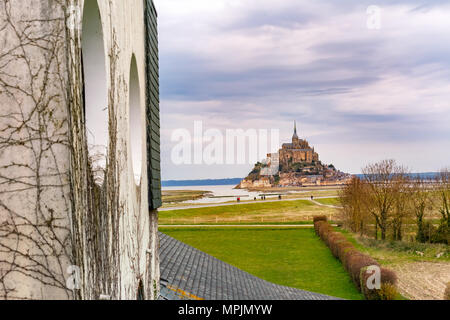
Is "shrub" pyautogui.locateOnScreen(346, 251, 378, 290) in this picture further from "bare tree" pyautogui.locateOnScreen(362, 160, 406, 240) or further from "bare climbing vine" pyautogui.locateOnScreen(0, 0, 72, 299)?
"bare climbing vine" pyautogui.locateOnScreen(0, 0, 72, 299)

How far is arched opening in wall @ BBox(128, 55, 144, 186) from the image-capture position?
282 inches

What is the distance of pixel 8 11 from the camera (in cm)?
318

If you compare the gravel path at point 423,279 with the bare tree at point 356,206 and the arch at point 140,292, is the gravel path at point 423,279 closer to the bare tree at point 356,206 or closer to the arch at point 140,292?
the bare tree at point 356,206

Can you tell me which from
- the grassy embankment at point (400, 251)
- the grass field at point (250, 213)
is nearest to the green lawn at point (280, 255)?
the grassy embankment at point (400, 251)

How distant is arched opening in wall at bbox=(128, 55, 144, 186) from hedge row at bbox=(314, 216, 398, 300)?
1396 centimetres

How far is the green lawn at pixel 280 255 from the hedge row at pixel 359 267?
597 mm

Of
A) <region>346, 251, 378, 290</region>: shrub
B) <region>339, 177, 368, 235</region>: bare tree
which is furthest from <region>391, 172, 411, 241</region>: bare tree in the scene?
<region>346, 251, 378, 290</region>: shrub

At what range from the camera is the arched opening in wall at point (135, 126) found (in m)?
7.17

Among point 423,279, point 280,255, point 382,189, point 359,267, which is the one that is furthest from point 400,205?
point 359,267

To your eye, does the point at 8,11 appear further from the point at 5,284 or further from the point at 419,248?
the point at 419,248

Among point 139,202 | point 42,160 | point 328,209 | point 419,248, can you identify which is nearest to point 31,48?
point 42,160

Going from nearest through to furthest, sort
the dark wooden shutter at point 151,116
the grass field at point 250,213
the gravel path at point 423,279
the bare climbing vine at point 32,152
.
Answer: the bare climbing vine at point 32,152, the dark wooden shutter at point 151,116, the gravel path at point 423,279, the grass field at point 250,213

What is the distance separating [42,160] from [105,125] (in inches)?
48.2
